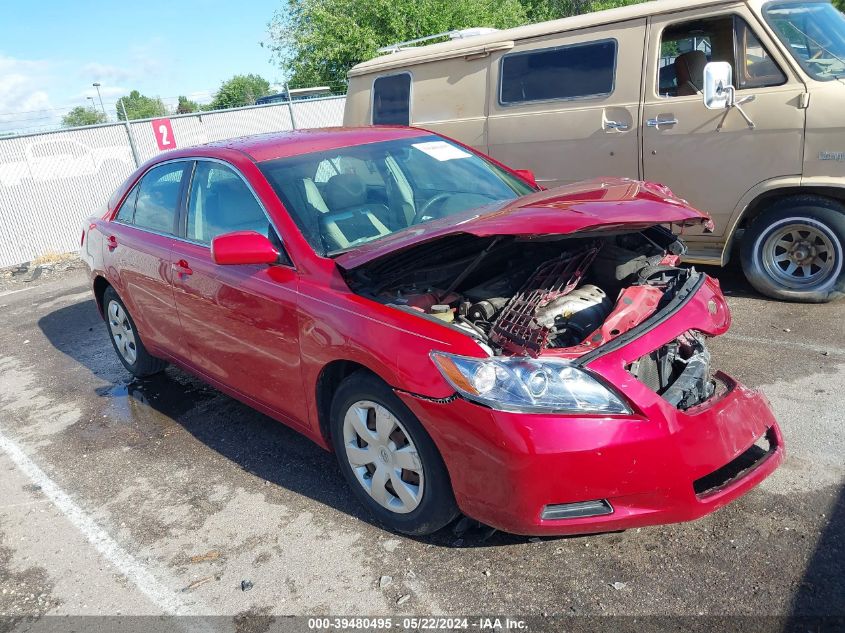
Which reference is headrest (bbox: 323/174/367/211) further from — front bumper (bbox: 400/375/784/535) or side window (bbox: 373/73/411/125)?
side window (bbox: 373/73/411/125)

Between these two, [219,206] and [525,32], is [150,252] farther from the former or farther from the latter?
[525,32]

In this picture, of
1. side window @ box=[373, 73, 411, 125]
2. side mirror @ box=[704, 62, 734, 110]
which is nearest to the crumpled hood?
side mirror @ box=[704, 62, 734, 110]

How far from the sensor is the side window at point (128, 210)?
16.5ft

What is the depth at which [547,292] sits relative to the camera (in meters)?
3.06

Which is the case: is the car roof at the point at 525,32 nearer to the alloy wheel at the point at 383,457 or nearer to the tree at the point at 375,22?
the alloy wheel at the point at 383,457

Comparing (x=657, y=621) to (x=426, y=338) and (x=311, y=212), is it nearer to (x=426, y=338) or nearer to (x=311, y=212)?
(x=426, y=338)

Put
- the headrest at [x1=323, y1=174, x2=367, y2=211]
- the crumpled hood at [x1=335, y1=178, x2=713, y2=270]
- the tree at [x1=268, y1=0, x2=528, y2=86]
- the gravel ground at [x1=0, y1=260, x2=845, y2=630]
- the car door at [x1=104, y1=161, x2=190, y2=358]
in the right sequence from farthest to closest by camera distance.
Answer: the tree at [x1=268, y1=0, x2=528, y2=86], the car door at [x1=104, y1=161, x2=190, y2=358], the headrest at [x1=323, y1=174, x2=367, y2=211], the crumpled hood at [x1=335, y1=178, x2=713, y2=270], the gravel ground at [x1=0, y1=260, x2=845, y2=630]

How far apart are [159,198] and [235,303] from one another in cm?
140

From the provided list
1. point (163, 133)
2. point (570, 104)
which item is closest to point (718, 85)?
point (570, 104)

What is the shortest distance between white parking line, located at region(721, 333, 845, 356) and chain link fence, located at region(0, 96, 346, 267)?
34.2ft

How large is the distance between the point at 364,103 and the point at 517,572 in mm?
6347

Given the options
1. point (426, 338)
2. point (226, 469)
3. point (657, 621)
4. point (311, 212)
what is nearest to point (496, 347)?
point (426, 338)

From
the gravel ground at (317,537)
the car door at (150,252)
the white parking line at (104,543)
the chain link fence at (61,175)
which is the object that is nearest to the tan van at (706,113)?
the gravel ground at (317,537)

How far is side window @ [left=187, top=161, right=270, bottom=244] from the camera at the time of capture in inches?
147
